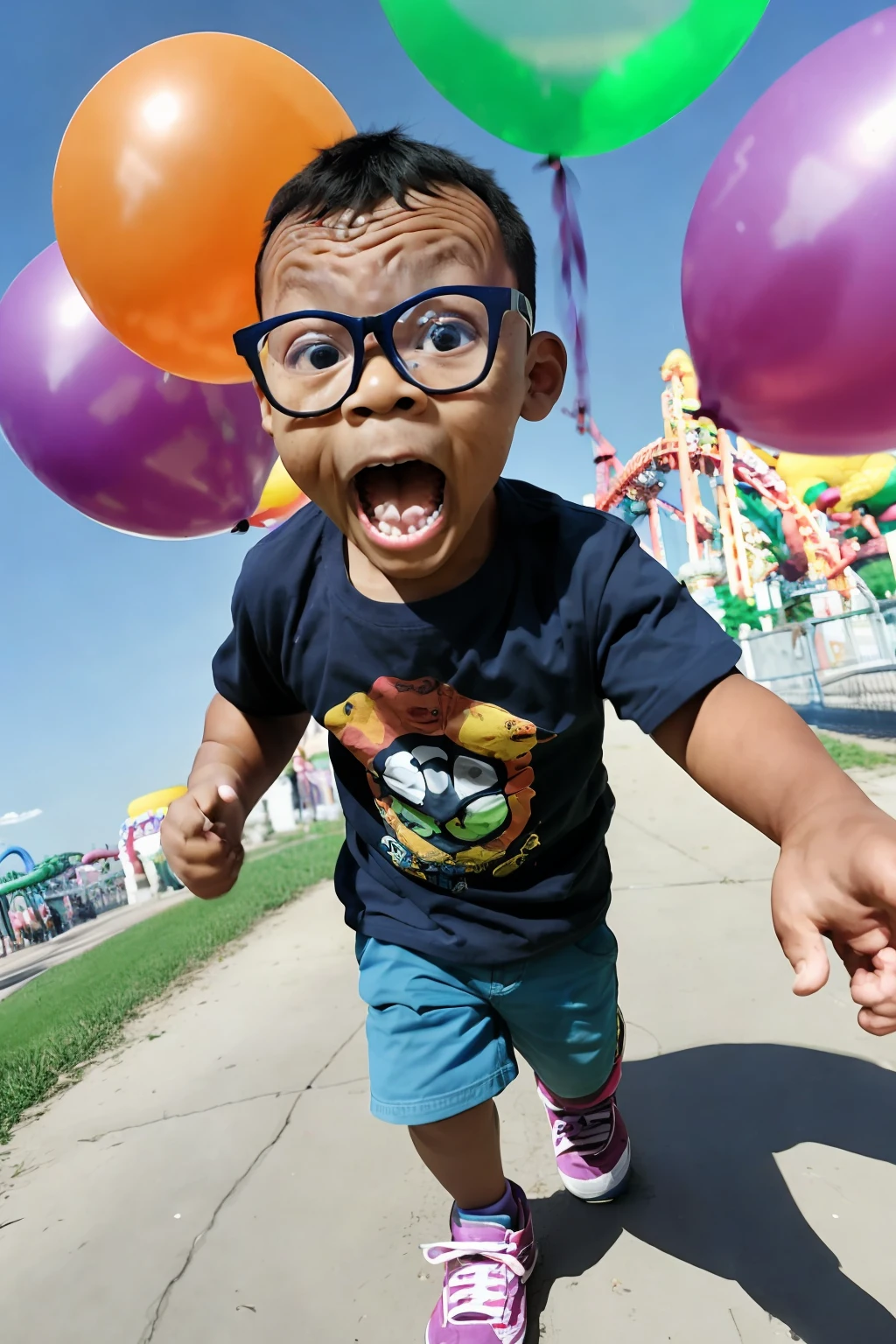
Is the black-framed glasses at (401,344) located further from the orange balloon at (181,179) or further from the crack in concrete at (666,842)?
the crack in concrete at (666,842)

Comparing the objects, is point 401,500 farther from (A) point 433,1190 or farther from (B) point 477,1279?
(A) point 433,1190

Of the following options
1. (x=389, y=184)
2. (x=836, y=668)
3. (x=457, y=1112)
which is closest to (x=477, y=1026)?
(x=457, y=1112)

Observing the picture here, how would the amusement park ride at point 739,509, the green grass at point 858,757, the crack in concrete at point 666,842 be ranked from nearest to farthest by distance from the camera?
1. the crack in concrete at point 666,842
2. the green grass at point 858,757
3. the amusement park ride at point 739,509

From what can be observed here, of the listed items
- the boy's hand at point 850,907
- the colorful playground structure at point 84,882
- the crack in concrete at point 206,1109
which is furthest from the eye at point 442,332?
the colorful playground structure at point 84,882

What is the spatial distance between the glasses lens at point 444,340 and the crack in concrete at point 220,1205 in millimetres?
1320

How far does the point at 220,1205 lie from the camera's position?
4.95 ft

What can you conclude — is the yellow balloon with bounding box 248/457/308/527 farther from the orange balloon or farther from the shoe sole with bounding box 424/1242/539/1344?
the shoe sole with bounding box 424/1242/539/1344

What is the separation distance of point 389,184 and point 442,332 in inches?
8.6

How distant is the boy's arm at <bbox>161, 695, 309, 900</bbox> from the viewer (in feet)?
3.68

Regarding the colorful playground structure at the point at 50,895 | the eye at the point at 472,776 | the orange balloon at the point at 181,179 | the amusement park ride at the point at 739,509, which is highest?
the amusement park ride at the point at 739,509

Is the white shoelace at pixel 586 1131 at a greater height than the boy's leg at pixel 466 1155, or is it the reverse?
the boy's leg at pixel 466 1155

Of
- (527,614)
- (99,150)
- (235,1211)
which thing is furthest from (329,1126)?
(99,150)

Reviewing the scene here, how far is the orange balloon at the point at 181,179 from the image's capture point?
1.57 meters

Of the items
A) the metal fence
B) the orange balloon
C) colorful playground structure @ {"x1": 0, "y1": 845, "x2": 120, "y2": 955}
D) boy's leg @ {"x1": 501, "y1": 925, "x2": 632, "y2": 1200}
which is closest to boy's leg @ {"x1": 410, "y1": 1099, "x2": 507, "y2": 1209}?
boy's leg @ {"x1": 501, "y1": 925, "x2": 632, "y2": 1200}
